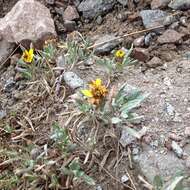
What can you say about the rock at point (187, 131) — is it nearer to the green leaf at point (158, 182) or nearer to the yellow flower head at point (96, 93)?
the green leaf at point (158, 182)

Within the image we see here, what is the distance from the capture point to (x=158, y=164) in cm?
202

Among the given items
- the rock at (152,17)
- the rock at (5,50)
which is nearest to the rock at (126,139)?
the rock at (152,17)

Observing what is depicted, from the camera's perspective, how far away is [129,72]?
2.44 metres

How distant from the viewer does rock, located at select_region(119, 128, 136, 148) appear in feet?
6.89

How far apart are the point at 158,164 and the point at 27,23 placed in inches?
47.1

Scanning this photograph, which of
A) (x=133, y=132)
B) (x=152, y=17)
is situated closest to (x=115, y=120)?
(x=133, y=132)

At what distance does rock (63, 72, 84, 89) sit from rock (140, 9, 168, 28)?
460 millimetres

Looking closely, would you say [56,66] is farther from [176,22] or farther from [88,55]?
[176,22]

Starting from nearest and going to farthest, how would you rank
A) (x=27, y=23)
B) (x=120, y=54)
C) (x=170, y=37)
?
(x=120, y=54) < (x=170, y=37) < (x=27, y=23)

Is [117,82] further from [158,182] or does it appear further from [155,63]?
[158,182]

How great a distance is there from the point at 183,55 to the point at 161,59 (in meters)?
0.10

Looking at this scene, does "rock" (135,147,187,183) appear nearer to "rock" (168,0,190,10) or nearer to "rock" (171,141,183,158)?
"rock" (171,141,183,158)

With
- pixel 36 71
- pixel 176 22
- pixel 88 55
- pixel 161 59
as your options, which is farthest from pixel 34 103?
pixel 176 22

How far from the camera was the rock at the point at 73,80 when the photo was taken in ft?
7.95
